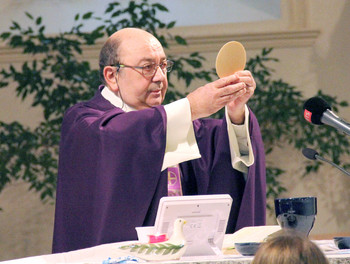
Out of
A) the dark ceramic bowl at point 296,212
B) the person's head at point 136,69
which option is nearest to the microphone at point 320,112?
the dark ceramic bowl at point 296,212

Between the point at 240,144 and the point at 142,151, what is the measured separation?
1.75 feet

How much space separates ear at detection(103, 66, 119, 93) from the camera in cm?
376

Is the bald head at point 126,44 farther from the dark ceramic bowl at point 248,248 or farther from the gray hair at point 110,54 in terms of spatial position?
the dark ceramic bowl at point 248,248

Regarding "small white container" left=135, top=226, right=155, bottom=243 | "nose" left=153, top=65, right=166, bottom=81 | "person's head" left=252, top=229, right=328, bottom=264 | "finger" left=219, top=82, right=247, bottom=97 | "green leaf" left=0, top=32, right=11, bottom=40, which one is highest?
"green leaf" left=0, top=32, right=11, bottom=40

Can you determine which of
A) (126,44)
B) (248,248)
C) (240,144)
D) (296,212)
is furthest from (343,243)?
(126,44)

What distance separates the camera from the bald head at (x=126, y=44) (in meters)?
3.70

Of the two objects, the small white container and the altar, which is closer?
the altar

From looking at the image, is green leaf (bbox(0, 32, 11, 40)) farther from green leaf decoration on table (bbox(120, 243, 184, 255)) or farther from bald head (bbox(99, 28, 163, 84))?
green leaf decoration on table (bbox(120, 243, 184, 255))

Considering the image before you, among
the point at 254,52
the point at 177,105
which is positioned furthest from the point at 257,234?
the point at 254,52

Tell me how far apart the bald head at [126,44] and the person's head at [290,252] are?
2.31 meters

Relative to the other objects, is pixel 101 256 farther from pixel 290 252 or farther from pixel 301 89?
pixel 301 89

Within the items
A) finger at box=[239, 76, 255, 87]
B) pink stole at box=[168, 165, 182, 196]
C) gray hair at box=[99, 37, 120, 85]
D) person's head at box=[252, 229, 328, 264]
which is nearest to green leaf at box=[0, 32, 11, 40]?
gray hair at box=[99, 37, 120, 85]

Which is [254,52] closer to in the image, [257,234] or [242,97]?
[242,97]

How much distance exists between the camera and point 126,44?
3719 mm
